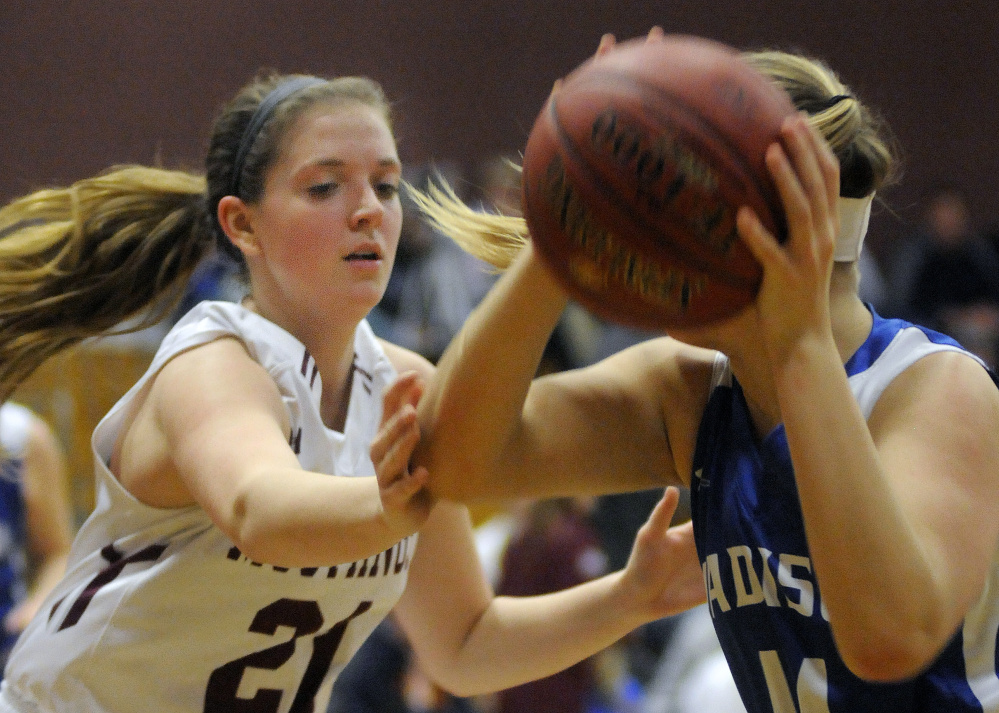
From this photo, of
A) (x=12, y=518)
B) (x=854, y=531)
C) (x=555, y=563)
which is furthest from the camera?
(x=555, y=563)

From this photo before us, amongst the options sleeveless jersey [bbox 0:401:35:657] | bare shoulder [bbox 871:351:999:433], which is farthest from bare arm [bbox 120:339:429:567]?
sleeveless jersey [bbox 0:401:35:657]

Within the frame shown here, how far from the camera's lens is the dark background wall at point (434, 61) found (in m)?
7.66

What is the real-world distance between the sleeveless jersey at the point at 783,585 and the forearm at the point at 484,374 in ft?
1.34

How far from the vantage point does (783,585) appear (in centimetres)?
167

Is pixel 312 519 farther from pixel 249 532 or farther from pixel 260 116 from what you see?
pixel 260 116

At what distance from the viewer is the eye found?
6.66 feet

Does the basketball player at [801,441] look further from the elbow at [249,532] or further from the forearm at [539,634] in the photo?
the forearm at [539,634]

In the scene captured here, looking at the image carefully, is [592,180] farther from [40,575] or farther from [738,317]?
[40,575]

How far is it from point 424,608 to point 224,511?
0.84m

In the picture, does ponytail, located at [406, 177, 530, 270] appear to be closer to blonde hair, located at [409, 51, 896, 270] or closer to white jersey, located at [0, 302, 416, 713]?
white jersey, located at [0, 302, 416, 713]

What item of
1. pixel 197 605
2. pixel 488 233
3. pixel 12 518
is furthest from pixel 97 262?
pixel 12 518

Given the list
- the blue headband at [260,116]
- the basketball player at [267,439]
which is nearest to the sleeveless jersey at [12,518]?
the basketball player at [267,439]

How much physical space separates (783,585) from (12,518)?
8.92 ft

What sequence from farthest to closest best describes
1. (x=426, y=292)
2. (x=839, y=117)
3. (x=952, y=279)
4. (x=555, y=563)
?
(x=952, y=279), (x=426, y=292), (x=555, y=563), (x=839, y=117)
